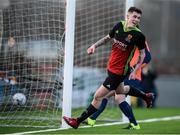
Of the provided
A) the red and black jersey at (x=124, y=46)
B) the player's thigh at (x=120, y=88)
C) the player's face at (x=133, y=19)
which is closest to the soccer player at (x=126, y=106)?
the player's thigh at (x=120, y=88)

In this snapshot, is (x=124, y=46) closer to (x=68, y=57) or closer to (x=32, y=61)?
(x=68, y=57)

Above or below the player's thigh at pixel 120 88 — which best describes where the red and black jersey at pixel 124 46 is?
above

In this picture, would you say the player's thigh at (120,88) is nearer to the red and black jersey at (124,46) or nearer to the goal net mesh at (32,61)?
the red and black jersey at (124,46)

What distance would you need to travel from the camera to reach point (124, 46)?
1262cm

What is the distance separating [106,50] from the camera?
60.2ft

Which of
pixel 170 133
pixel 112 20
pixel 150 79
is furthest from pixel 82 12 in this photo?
pixel 150 79

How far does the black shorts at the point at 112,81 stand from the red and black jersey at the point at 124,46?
0.06 metres

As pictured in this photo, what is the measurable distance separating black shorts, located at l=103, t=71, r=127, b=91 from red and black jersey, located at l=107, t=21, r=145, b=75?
2.2 inches

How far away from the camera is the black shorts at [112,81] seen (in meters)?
12.6

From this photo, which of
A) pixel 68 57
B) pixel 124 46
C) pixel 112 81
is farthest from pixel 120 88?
pixel 68 57

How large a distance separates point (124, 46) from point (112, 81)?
522 millimetres

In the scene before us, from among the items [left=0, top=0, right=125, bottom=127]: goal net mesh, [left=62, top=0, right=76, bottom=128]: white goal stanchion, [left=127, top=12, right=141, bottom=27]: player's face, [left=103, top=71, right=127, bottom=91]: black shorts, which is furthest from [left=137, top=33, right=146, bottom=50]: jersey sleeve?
[left=0, top=0, right=125, bottom=127]: goal net mesh

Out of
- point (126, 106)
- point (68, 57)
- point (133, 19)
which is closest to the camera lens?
point (133, 19)

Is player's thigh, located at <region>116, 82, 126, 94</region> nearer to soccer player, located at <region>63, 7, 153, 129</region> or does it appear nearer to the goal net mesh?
soccer player, located at <region>63, 7, 153, 129</region>
